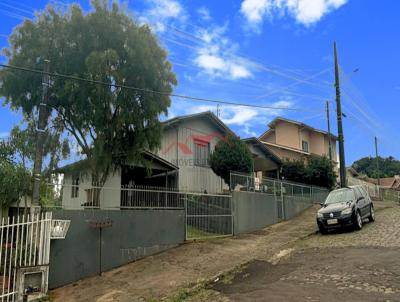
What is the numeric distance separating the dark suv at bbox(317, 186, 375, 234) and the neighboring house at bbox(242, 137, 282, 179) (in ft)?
38.1

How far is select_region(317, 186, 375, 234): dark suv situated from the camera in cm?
1448

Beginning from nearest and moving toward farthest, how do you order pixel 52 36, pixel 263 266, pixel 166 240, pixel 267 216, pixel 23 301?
1. pixel 23 301
2. pixel 263 266
3. pixel 166 240
4. pixel 52 36
5. pixel 267 216

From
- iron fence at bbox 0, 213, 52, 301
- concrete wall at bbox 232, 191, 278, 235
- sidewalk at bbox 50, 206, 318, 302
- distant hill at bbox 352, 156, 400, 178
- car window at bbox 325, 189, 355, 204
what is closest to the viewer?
iron fence at bbox 0, 213, 52, 301

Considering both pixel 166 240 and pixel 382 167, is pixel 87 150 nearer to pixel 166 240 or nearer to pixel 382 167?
pixel 166 240

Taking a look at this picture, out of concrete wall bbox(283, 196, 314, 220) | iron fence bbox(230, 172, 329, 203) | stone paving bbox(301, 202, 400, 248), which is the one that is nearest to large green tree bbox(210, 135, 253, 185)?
iron fence bbox(230, 172, 329, 203)

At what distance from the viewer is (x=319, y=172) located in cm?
2706

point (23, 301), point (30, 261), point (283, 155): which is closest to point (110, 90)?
point (30, 261)

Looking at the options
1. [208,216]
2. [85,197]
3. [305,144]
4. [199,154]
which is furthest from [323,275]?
[305,144]

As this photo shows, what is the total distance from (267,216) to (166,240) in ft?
21.7

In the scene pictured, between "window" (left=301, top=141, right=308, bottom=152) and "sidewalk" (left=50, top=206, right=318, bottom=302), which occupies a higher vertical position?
"window" (left=301, top=141, right=308, bottom=152)

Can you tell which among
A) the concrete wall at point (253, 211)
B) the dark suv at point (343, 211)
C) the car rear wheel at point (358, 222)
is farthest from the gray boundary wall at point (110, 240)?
the car rear wheel at point (358, 222)

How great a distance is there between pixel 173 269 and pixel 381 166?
2935 inches

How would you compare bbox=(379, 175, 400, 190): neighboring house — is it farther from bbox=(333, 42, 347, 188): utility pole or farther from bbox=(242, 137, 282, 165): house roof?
bbox=(333, 42, 347, 188): utility pole

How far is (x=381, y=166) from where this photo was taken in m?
76.1
